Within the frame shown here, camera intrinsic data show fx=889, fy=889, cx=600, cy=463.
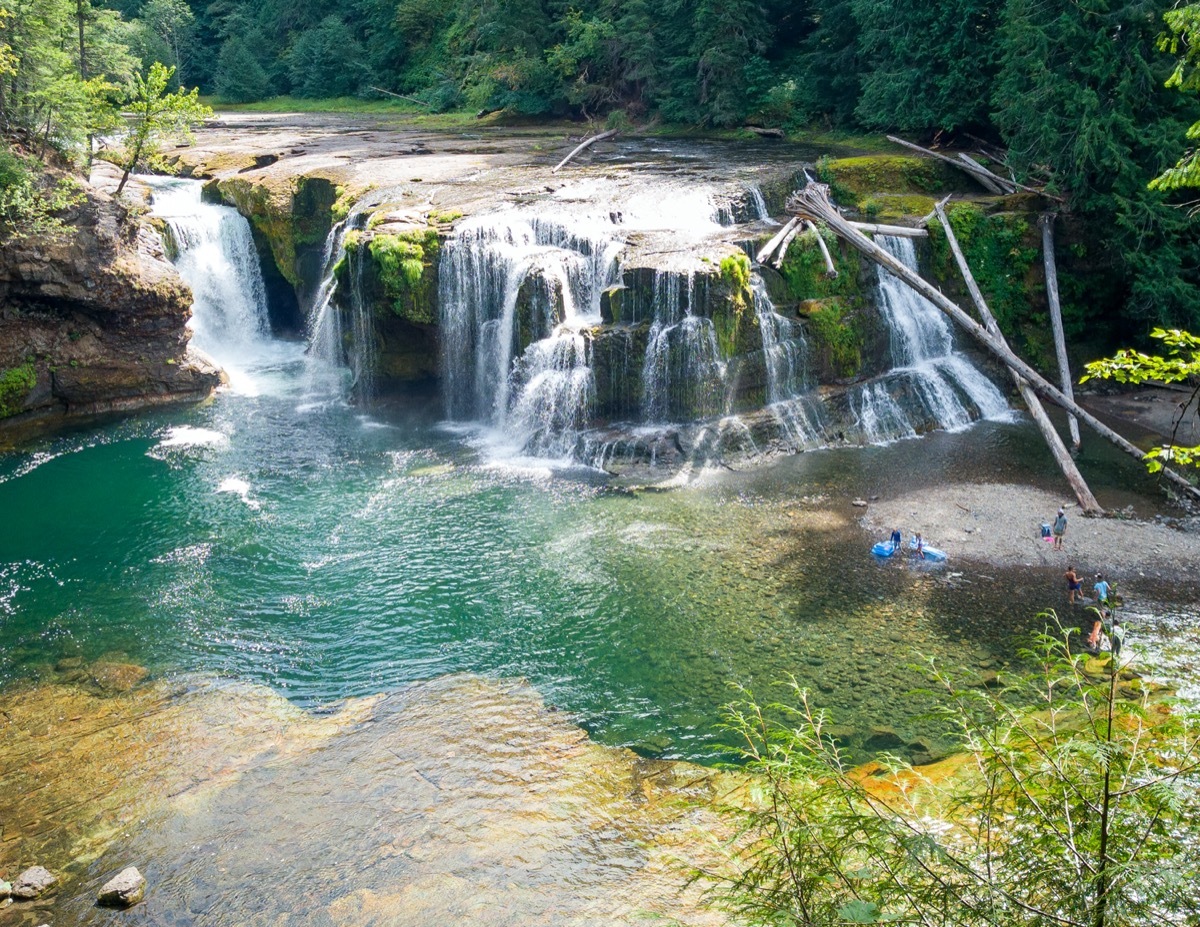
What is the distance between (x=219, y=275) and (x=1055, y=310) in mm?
25431

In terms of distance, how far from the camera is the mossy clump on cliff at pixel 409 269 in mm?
23516

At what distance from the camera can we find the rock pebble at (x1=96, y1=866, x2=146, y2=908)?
374 inches

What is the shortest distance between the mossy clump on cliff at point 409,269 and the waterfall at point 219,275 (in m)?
7.48

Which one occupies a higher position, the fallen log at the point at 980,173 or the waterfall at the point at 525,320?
the fallen log at the point at 980,173

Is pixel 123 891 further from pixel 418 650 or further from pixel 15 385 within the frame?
pixel 15 385

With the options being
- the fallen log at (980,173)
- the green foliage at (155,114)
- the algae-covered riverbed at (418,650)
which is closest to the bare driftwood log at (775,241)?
the algae-covered riverbed at (418,650)

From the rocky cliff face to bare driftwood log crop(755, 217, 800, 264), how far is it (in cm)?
1590

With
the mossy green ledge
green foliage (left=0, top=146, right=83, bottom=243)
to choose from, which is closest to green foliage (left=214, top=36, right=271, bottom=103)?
the mossy green ledge

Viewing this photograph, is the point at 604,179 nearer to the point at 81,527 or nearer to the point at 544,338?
the point at 544,338

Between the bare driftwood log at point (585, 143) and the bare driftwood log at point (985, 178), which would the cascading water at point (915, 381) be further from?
the bare driftwood log at point (585, 143)

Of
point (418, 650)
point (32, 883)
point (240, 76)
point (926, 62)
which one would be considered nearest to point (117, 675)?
point (32, 883)

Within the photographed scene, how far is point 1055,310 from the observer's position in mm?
23281

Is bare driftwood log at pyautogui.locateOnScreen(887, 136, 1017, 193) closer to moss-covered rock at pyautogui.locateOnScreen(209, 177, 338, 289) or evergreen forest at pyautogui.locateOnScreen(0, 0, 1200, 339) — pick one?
evergreen forest at pyautogui.locateOnScreen(0, 0, 1200, 339)

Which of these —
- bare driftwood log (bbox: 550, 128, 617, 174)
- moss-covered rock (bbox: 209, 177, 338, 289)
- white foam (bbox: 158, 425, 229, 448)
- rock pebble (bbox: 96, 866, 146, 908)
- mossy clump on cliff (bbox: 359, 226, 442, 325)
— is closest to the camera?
rock pebble (bbox: 96, 866, 146, 908)
